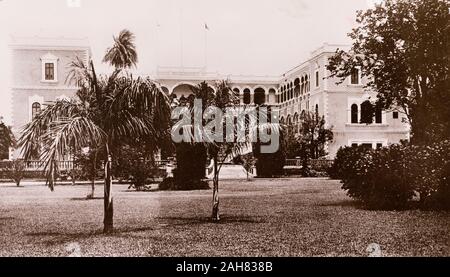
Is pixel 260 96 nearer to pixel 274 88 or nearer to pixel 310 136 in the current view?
pixel 274 88

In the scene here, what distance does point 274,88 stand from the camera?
12.3 meters

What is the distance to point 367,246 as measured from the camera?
27.1 feet

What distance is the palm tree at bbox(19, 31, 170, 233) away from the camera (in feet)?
27.2

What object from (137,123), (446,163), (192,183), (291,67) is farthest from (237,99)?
(192,183)

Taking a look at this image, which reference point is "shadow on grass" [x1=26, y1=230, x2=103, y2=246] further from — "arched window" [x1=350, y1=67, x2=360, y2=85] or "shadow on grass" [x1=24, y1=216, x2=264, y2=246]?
"arched window" [x1=350, y1=67, x2=360, y2=85]

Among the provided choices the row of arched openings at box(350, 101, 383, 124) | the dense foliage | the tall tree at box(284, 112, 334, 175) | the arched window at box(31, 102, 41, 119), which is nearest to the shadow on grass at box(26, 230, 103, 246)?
the arched window at box(31, 102, 41, 119)

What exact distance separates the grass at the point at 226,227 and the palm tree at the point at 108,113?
116 centimetres

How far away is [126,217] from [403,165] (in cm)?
599

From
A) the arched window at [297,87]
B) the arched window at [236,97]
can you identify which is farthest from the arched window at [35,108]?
the arched window at [297,87]

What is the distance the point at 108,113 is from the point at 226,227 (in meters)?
3.02

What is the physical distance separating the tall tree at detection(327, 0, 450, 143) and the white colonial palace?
37 cm

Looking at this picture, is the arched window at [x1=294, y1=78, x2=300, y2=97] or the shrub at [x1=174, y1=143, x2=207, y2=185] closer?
the arched window at [x1=294, y1=78, x2=300, y2=97]

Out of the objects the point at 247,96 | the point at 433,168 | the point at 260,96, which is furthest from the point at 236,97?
the point at 433,168

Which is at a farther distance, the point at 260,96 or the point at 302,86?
the point at 302,86
